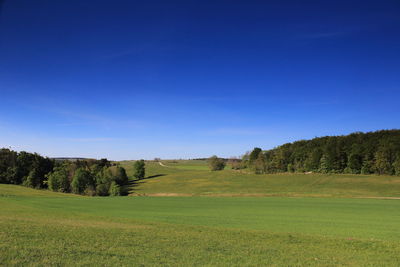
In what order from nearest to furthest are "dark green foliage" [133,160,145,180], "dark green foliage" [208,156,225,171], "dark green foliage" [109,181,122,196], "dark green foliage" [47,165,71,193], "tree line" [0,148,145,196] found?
"dark green foliage" [109,181,122,196]
"tree line" [0,148,145,196]
"dark green foliage" [47,165,71,193]
"dark green foliage" [133,160,145,180]
"dark green foliage" [208,156,225,171]

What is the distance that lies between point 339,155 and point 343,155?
52.6 inches

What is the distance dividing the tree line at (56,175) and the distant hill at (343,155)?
50160mm

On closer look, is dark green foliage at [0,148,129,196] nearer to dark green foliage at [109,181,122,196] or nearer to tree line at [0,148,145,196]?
tree line at [0,148,145,196]

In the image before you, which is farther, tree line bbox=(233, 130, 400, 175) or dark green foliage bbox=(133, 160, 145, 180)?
dark green foliage bbox=(133, 160, 145, 180)

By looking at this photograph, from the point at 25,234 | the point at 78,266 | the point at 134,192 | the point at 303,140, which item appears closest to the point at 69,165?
the point at 134,192

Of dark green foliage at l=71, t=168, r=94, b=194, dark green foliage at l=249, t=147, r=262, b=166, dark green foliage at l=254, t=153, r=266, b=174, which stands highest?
dark green foliage at l=249, t=147, r=262, b=166

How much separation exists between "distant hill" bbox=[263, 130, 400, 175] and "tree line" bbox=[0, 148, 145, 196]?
165ft

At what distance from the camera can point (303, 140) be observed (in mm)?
91500

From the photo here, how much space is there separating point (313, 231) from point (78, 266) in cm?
1383

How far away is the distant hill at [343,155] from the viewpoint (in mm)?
65625

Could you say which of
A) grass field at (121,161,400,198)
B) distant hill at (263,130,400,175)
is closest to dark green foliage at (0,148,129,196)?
grass field at (121,161,400,198)

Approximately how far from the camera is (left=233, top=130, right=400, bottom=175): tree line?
6581 centimetres

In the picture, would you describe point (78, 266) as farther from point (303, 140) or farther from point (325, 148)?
point (303, 140)

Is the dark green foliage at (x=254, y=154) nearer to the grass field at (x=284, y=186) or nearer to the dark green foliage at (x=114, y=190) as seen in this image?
the grass field at (x=284, y=186)
